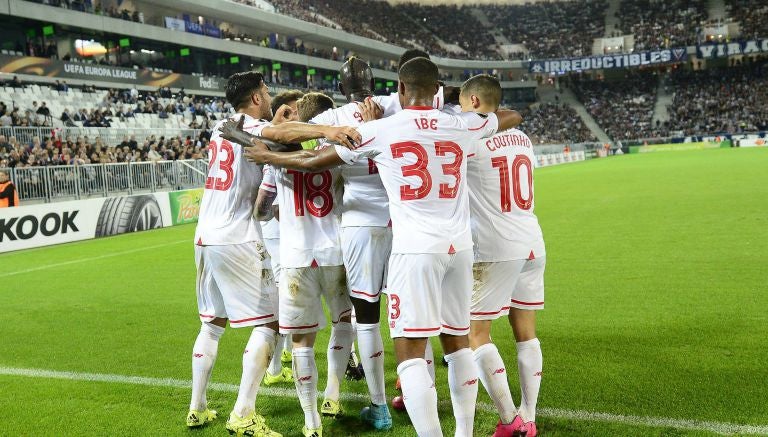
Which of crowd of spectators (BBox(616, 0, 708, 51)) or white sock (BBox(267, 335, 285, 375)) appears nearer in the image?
white sock (BBox(267, 335, 285, 375))

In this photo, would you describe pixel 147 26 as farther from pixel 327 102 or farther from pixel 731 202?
pixel 327 102

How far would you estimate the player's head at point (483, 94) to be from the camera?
430 cm

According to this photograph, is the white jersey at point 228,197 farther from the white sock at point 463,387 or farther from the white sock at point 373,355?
the white sock at point 463,387

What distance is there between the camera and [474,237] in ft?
14.9

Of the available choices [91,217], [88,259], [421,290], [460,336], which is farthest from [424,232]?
[91,217]

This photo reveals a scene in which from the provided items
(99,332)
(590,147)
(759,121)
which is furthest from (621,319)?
(759,121)

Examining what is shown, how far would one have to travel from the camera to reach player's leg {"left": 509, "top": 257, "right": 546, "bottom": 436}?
176 inches

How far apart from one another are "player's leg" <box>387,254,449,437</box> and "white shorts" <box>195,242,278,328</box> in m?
1.29

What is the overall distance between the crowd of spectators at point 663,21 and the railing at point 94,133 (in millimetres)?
58630

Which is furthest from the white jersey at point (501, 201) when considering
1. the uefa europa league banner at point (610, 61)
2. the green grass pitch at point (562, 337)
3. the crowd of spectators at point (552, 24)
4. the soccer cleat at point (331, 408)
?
the crowd of spectators at point (552, 24)

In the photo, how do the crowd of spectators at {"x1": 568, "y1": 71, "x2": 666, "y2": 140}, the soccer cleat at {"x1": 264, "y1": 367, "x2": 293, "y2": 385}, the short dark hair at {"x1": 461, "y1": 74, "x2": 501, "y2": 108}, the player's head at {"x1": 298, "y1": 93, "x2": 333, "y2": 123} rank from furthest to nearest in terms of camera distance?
the crowd of spectators at {"x1": 568, "y1": 71, "x2": 666, "y2": 140}, the soccer cleat at {"x1": 264, "y1": 367, "x2": 293, "y2": 385}, the player's head at {"x1": 298, "y1": 93, "x2": 333, "y2": 123}, the short dark hair at {"x1": 461, "y1": 74, "x2": 501, "y2": 108}

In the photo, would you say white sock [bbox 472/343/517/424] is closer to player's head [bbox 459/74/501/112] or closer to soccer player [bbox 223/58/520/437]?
soccer player [bbox 223/58/520/437]

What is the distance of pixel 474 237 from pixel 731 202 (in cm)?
1526

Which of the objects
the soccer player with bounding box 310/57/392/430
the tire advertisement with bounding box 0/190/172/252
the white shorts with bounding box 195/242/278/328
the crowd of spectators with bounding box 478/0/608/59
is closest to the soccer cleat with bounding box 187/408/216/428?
the white shorts with bounding box 195/242/278/328
